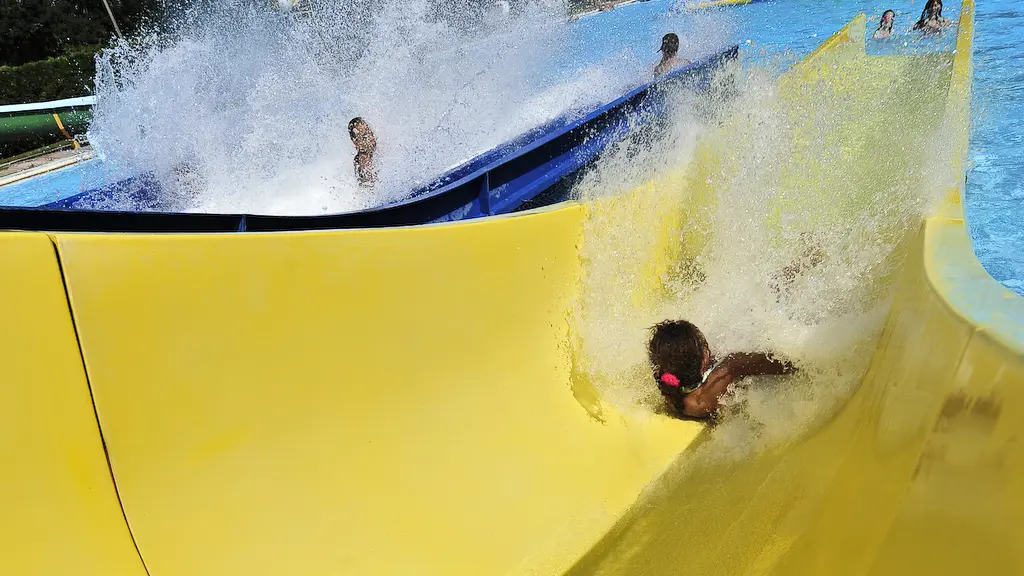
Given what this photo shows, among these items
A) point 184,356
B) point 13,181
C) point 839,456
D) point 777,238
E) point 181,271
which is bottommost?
point 13,181

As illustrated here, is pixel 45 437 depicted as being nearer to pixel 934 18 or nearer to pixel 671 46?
pixel 671 46

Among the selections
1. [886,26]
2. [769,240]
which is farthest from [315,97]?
[886,26]

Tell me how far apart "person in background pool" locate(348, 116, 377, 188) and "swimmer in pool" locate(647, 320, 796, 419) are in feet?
7.88

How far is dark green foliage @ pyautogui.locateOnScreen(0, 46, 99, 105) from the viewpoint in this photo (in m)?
11.9

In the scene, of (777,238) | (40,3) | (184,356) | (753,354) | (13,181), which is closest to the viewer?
(184,356)

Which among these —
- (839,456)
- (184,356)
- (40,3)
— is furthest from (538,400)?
(40,3)

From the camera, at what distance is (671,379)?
205 cm

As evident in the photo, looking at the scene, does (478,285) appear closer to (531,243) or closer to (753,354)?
(531,243)

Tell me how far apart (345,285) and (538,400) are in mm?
811

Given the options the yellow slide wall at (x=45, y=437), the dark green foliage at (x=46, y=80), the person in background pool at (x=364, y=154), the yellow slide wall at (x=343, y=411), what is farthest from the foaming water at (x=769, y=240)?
the dark green foliage at (x=46, y=80)

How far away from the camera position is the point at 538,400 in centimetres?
221

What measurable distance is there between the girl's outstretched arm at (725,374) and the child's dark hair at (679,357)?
33 millimetres

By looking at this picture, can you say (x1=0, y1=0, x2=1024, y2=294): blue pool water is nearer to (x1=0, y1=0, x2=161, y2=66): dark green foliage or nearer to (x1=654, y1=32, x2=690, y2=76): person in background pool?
(x1=654, y1=32, x2=690, y2=76): person in background pool

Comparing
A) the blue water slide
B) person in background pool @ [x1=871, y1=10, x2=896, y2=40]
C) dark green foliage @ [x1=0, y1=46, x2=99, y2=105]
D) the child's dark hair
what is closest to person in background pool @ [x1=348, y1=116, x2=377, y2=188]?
the blue water slide
